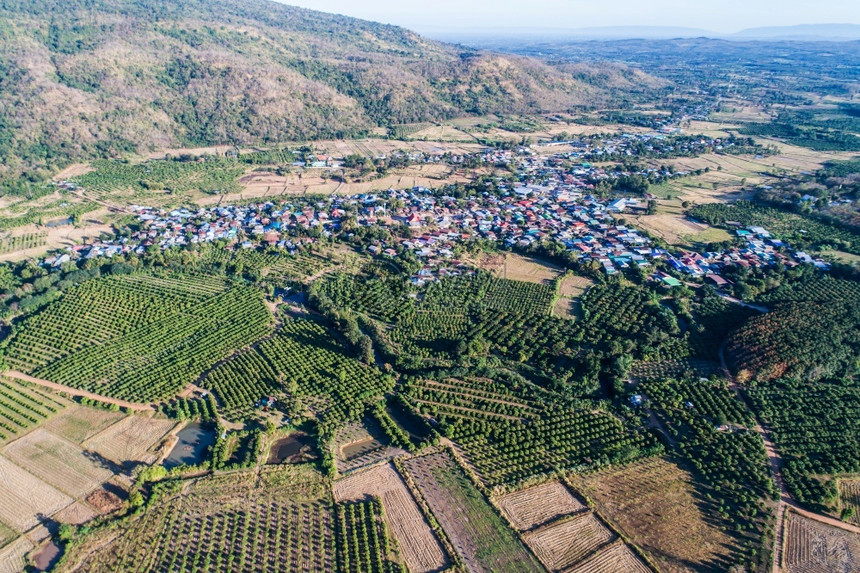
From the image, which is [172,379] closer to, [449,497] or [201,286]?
[201,286]

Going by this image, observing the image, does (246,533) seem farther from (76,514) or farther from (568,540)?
(568,540)

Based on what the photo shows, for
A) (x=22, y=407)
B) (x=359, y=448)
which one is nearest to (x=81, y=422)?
(x=22, y=407)

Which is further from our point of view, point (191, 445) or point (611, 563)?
point (191, 445)

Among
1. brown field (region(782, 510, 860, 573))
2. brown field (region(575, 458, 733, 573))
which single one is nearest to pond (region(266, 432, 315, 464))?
brown field (region(575, 458, 733, 573))

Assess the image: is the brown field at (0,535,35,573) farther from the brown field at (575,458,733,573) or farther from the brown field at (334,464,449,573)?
the brown field at (575,458,733,573)

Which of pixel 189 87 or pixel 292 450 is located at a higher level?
pixel 189 87

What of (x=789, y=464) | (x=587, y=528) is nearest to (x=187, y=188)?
(x=587, y=528)
